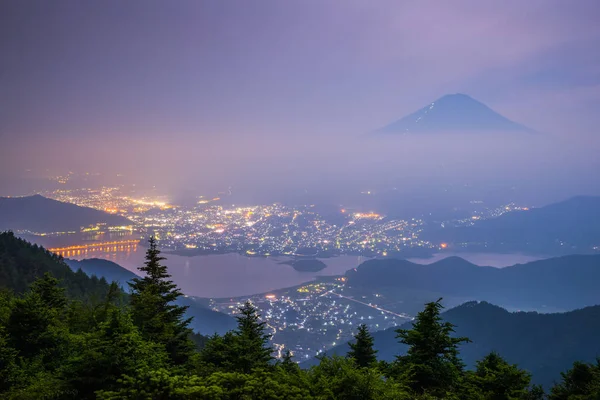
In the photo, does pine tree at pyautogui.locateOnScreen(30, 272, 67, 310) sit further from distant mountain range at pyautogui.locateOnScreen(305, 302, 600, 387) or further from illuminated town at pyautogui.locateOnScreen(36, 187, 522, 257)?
illuminated town at pyautogui.locateOnScreen(36, 187, 522, 257)

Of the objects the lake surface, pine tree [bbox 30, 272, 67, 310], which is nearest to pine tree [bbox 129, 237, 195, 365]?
pine tree [bbox 30, 272, 67, 310]

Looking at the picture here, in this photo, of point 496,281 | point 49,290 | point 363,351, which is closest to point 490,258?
point 496,281

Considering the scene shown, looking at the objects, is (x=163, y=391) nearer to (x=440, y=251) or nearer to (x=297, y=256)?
(x=297, y=256)

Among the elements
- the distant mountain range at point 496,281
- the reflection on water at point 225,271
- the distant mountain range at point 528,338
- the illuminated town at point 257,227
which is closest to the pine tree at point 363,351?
the distant mountain range at point 528,338

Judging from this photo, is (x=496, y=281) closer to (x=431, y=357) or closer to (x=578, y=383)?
(x=578, y=383)

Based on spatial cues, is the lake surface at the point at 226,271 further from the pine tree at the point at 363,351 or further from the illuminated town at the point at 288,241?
the pine tree at the point at 363,351
